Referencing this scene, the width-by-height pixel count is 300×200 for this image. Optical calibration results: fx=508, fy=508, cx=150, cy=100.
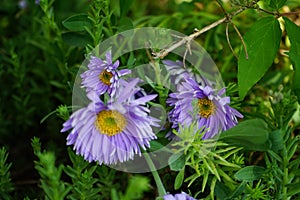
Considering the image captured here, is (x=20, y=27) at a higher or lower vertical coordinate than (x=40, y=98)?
higher

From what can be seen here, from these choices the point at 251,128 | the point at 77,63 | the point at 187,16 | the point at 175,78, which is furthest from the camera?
the point at 187,16

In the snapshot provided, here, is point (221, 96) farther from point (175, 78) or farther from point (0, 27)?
point (0, 27)

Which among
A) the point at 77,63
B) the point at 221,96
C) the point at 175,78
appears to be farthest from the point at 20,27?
the point at 221,96

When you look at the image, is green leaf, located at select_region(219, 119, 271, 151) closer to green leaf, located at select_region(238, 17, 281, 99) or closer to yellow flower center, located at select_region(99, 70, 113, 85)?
green leaf, located at select_region(238, 17, 281, 99)

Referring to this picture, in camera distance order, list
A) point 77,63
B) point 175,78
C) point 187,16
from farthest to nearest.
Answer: point 187,16 < point 77,63 < point 175,78

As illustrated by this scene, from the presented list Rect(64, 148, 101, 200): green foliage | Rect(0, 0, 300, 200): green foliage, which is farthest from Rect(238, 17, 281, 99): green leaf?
Rect(64, 148, 101, 200): green foliage

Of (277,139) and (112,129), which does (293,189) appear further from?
(112,129)

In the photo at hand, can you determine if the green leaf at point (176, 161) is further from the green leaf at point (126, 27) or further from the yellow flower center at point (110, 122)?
the green leaf at point (126, 27)
